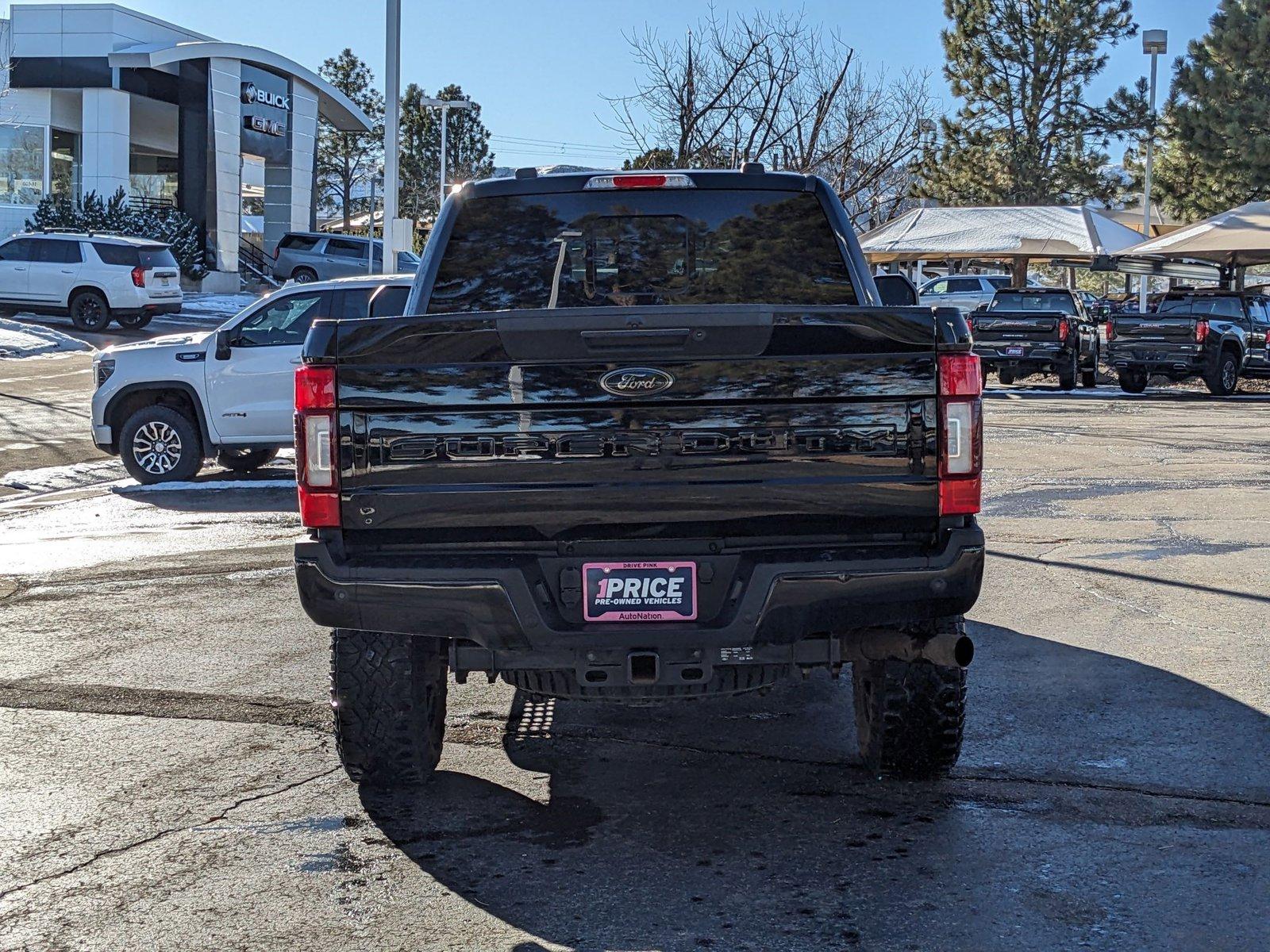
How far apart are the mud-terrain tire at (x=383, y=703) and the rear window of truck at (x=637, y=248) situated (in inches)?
64.6

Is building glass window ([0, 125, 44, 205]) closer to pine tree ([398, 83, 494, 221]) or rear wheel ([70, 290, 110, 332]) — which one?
rear wheel ([70, 290, 110, 332])

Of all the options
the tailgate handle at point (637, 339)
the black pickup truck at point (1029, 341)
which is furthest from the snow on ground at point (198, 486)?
the black pickup truck at point (1029, 341)

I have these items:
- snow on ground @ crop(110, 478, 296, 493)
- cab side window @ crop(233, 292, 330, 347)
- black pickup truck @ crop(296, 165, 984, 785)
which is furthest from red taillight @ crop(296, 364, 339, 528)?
snow on ground @ crop(110, 478, 296, 493)

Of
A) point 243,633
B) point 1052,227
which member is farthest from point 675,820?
point 1052,227

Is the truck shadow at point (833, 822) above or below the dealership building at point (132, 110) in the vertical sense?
below

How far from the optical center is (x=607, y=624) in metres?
4.47

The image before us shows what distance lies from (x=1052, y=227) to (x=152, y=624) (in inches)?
1227

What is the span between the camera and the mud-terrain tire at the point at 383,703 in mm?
4859

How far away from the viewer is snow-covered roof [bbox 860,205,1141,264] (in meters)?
34.3

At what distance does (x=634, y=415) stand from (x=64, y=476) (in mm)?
10878

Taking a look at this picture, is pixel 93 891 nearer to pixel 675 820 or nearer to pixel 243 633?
pixel 675 820

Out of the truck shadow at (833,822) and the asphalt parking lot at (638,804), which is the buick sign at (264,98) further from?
the truck shadow at (833,822)

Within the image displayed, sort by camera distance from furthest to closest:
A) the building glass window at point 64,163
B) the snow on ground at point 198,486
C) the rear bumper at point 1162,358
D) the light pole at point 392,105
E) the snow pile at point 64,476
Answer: the building glass window at point 64,163
the rear bumper at point 1162,358
the light pole at point 392,105
the snow pile at point 64,476
the snow on ground at point 198,486

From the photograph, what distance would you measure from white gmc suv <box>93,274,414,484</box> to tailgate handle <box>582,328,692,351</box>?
855cm
